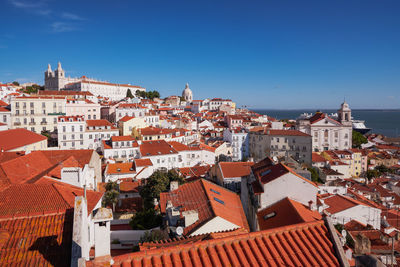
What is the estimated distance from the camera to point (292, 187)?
13.7m

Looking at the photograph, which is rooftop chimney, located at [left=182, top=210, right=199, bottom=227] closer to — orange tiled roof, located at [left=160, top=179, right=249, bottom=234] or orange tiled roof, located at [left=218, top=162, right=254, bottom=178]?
orange tiled roof, located at [left=160, top=179, right=249, bottom=234]

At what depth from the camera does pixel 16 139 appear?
2936 cm

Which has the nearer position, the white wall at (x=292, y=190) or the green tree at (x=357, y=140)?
the white wall at (x=292, y=190)

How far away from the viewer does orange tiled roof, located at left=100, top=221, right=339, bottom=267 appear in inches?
190

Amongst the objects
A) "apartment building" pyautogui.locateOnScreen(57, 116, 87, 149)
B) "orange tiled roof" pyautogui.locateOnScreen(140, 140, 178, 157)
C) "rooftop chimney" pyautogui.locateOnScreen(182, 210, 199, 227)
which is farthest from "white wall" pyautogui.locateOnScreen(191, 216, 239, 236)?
"apartment building" pyautogui.locateOnScreen(57, 116, 87, 149)

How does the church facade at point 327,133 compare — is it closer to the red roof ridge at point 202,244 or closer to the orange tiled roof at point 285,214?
the orange tiled roof at point 285,214

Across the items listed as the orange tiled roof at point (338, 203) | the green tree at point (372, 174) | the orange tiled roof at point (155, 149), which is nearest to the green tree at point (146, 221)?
the orange tiled roof at point (338, 203)

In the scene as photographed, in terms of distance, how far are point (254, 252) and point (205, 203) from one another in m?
7.01

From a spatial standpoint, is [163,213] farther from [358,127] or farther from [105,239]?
[358,127]

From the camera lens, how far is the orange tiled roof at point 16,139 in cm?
2634

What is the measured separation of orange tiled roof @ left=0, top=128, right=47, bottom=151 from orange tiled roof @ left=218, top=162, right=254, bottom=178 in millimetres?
20715

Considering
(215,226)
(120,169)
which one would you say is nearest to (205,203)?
(215,226)

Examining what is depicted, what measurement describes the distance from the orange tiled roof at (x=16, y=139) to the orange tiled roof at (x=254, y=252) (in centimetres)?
2642

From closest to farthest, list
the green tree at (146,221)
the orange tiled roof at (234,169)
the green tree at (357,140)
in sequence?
the green tree at (146,221) → the orange tiled roof at (234,169) → the green tree at (357,140)
